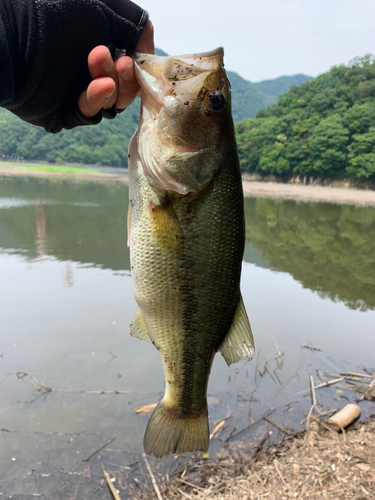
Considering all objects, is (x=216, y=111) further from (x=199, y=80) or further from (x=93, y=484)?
(x=93, y=484)

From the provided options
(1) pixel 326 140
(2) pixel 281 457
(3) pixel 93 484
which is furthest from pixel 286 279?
(1) pixel 326 140

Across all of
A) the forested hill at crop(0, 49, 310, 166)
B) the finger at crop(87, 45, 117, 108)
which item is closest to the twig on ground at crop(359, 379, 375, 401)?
the finger at crop(87, 45, 117, 108)

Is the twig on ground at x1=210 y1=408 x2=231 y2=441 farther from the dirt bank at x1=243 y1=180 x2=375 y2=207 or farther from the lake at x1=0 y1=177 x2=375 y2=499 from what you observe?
the dirt bank at x1=243 y1=180 x2=375 y2=207

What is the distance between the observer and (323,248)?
1401 centimetres

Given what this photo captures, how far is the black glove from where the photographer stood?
5.48 ft

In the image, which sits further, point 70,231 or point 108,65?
point 70,231

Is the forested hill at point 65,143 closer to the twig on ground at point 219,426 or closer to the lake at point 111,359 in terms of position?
the lake at point 111,359

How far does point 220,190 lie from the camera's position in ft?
6.54

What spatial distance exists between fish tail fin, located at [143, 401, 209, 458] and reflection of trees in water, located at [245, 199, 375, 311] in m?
7.15

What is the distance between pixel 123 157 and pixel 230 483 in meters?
83.9

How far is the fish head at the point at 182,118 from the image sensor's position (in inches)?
75.1

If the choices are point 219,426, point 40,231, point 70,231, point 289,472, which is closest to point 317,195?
point 70,231

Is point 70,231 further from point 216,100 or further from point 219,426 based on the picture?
point 216,100

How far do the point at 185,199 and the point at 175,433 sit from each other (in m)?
1.40
